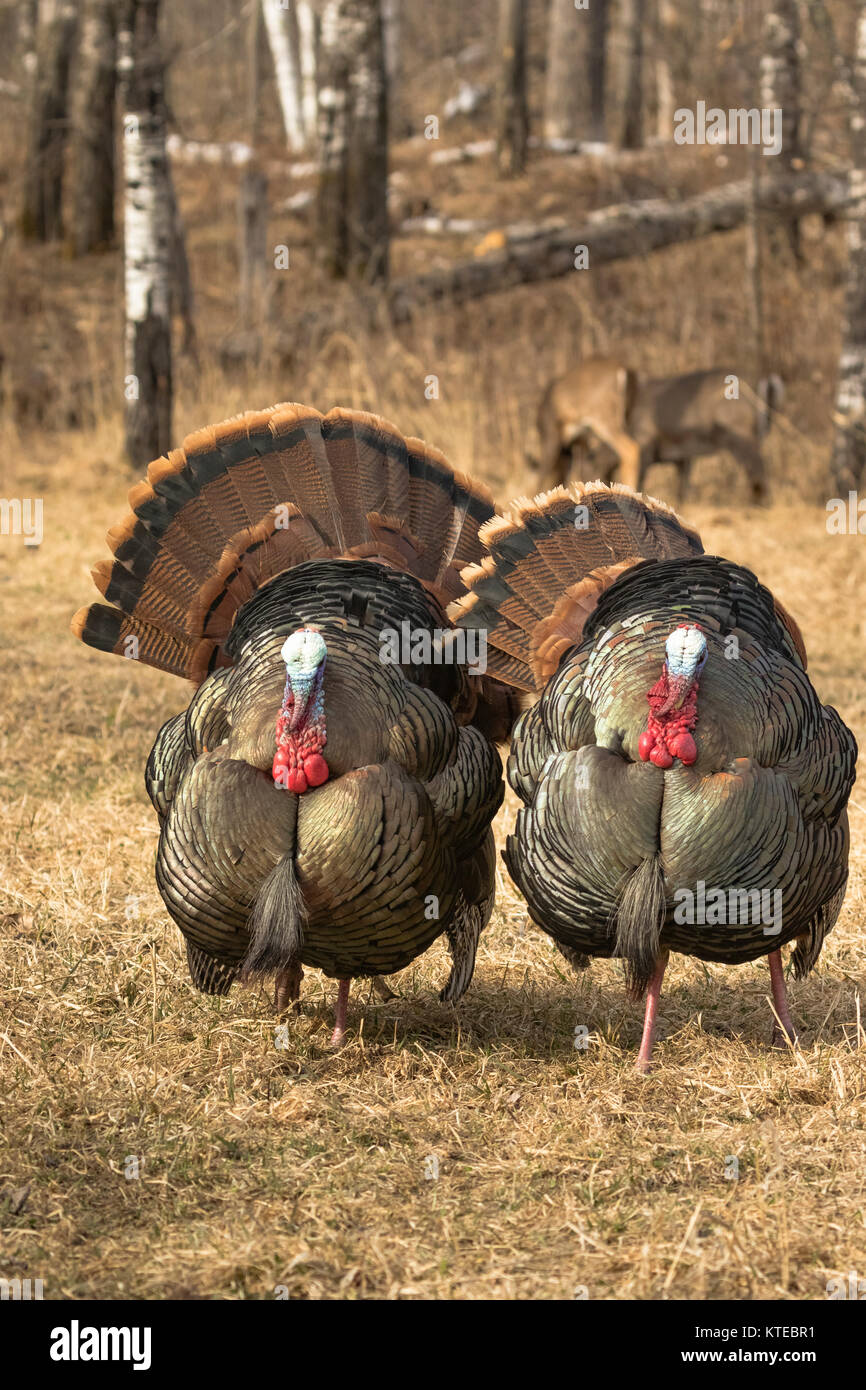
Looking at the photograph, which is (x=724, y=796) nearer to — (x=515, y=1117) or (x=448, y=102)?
(x=515, y=1117)

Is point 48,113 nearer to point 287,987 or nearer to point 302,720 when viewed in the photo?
point 287,987

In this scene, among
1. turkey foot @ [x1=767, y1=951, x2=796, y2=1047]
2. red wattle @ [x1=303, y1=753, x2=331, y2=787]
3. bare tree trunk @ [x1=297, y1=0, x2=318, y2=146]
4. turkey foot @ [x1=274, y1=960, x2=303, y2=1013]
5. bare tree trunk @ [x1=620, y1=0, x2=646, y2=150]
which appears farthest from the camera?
bare tree trunk @ [x1=297, y1=0, x2=318, y2=146]

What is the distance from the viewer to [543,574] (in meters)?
4.02

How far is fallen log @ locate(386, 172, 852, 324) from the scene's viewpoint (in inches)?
493

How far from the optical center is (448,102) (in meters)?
22.6

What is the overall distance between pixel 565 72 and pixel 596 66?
403 mm

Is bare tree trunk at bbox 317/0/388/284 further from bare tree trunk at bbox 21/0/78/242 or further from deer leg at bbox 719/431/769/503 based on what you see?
deer leg at bbox 719/431/769/503

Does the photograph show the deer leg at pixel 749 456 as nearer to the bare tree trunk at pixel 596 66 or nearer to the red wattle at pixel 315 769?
the red wattle at pixel 315 769

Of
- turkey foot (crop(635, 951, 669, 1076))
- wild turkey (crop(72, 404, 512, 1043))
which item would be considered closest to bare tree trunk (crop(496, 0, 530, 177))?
wild turkey (crop(72, 404, 512, 1043))

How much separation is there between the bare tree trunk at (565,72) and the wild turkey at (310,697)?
17.0m

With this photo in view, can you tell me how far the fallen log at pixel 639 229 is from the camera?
493 inches

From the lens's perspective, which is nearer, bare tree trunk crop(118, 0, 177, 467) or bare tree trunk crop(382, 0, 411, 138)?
bare tree trunk crop(118, 0, 177, 467)

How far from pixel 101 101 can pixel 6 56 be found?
12.7 metres

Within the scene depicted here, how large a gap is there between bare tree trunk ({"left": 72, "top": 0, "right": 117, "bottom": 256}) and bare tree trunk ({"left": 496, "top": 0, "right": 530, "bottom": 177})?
4873 mm
